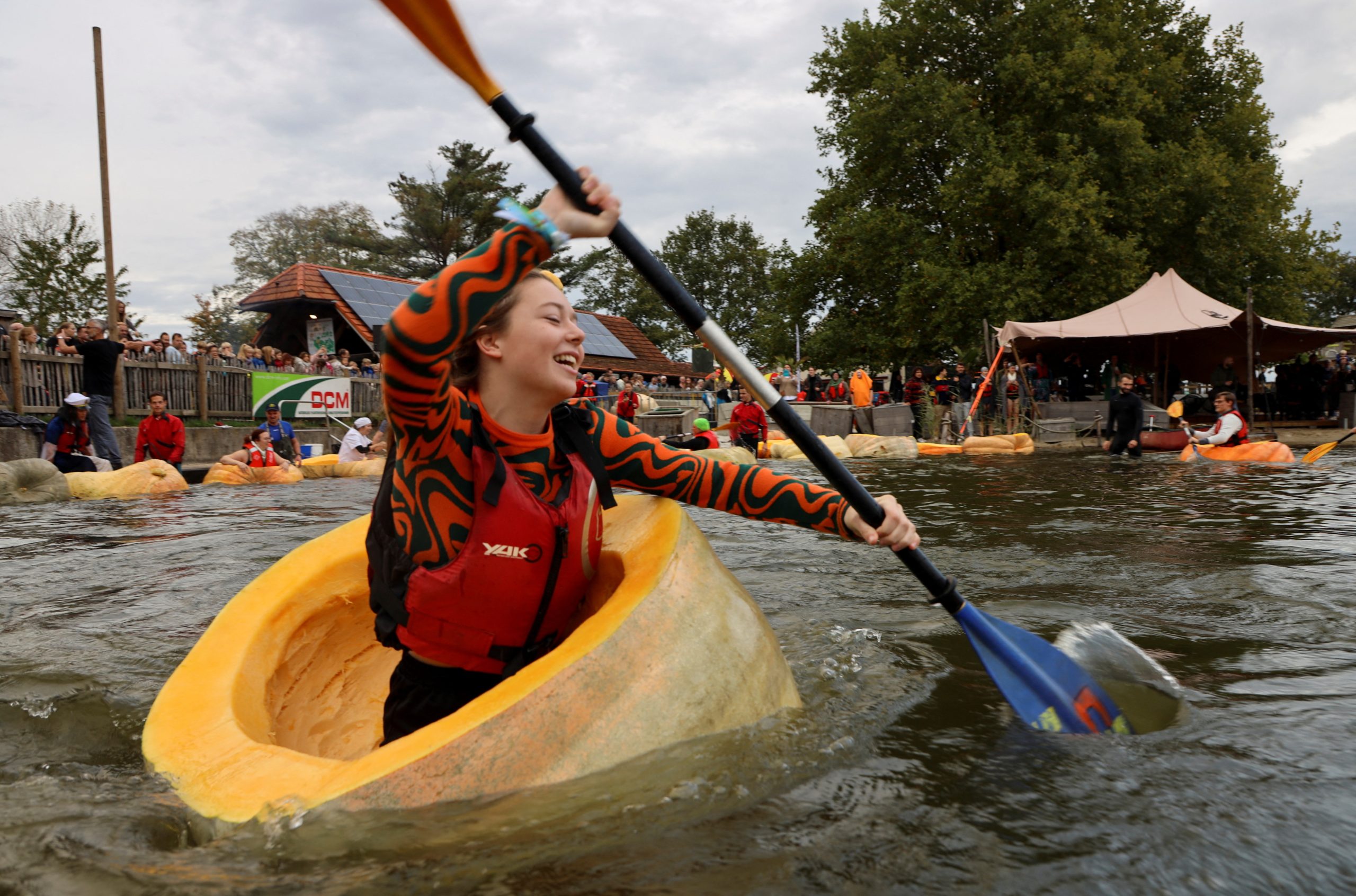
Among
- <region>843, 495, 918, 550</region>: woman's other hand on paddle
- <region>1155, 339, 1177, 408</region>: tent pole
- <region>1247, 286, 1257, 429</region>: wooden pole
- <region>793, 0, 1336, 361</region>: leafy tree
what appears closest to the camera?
<region>843, 495, 918, 550</region>: woman's other hand on paddle

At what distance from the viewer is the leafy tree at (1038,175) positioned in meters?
22.0

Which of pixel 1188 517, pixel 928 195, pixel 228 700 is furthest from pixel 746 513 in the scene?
pixel 928 195

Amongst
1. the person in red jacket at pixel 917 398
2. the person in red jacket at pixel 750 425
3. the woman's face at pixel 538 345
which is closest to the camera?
the woman's face at pixel 538 345

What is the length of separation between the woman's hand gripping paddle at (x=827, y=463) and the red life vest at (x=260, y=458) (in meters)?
10.5

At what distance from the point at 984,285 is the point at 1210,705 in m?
20.3

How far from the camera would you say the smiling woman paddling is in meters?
2.08

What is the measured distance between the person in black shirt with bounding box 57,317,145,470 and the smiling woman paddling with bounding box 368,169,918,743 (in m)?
10.2

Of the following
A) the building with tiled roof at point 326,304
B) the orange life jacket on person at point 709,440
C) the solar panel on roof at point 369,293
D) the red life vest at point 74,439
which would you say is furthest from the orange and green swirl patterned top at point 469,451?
the solar panel on roof at point 369,293

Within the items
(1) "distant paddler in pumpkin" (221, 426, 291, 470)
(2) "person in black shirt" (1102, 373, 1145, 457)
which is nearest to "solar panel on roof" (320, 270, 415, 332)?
(1) "distant paddler in pumpkin" (221, 426, 291, 470)

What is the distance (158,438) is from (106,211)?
3.80 meters

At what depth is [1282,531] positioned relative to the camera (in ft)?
20.3

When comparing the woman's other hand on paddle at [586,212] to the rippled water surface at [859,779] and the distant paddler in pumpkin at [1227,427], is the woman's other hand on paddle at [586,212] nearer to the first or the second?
the rippled water surface at [859,779]

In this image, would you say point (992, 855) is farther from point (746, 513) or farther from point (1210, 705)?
point (1210, 705)

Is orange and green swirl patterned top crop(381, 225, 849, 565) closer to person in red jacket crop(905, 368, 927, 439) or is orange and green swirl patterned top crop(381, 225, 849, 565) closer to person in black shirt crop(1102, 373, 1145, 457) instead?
person in black shirt crop(1102, 373, 1145, 457)
